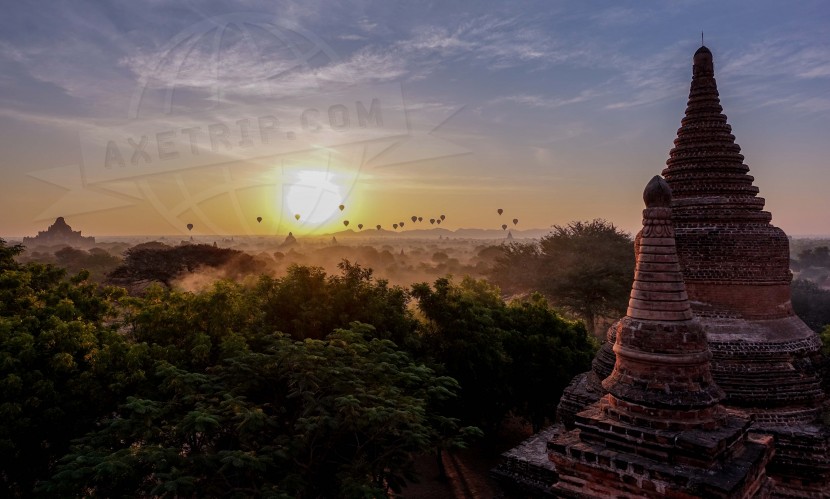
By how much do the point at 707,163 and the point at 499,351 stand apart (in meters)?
9.89

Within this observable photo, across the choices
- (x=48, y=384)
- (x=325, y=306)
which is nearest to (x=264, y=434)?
(x=48, y=384)

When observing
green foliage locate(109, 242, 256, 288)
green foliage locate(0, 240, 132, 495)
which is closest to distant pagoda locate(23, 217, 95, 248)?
green foliage locate(109, 242, 256, 288)

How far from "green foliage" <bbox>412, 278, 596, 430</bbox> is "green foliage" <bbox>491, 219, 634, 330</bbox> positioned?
13.1m

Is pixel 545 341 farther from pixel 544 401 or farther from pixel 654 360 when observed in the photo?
pixel 654 360

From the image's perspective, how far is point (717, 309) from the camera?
12914 mm

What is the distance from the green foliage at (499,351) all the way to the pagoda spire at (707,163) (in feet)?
28.3

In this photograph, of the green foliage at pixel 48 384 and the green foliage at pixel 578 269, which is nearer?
the green foliage at pixel 48 384

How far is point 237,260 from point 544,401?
30.5 meters

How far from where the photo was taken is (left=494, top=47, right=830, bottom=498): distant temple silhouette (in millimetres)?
7539

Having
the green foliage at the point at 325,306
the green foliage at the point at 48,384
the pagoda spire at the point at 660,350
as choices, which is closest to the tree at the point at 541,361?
the green foliage at the point at 325,306

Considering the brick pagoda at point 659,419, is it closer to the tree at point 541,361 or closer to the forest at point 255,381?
the forest at point 255,381

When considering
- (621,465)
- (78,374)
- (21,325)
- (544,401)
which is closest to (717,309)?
(621,465)

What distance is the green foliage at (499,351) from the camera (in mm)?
18766

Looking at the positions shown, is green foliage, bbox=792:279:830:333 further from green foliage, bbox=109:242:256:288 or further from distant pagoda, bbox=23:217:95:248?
distant pagoda, bbox=23:217:95:248
